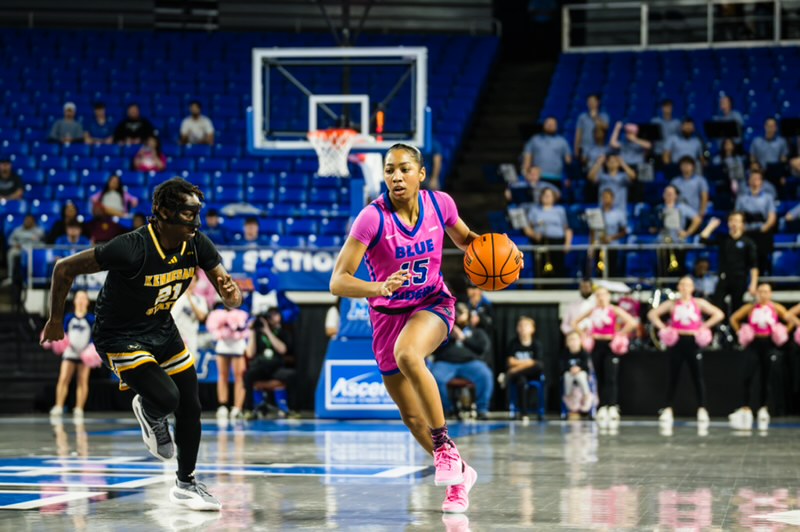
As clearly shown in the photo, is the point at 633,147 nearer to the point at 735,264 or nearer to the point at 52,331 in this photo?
the point at 735,264

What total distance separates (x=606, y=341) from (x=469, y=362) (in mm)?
1847

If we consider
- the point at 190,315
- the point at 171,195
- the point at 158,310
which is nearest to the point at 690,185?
the point at 190,315

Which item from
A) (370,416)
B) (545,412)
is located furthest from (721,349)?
(370,416)

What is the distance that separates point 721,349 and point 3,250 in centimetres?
1101

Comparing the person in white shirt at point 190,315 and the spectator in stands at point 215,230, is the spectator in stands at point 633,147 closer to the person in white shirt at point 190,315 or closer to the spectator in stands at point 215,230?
the spectator in stands at point 215,230

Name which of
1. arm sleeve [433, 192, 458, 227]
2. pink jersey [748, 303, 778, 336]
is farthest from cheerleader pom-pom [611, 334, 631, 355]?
arm sleeve [433, 192, 458, 227]

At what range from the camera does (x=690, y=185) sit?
1928cm

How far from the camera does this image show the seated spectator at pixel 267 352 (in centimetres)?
1667

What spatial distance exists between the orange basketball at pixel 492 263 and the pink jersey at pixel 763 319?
9.47m

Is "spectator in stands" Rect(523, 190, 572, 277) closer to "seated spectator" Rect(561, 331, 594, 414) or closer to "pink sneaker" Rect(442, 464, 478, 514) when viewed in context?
"seated spectator" Rect(561, 331, 594, 414)

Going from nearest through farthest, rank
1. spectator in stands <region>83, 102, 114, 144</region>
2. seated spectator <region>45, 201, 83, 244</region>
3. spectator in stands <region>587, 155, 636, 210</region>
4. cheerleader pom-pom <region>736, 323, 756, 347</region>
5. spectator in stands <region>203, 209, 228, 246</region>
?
cheerleader pom-pom <region>736, 323, 756, 347</region>, spectator in stands <region>203, 209, 228, 246</region>, seated spectator <region>45, 201, 83, 244</region>, spectator in stands <region>587, 155, 636, 210</region>, spectator in stands <region>83, 102, 114, 144</region>

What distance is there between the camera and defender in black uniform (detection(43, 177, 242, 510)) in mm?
6820

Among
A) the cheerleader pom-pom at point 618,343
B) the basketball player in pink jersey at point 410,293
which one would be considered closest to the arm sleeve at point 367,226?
the basketball player in pink jersey at point 410,293

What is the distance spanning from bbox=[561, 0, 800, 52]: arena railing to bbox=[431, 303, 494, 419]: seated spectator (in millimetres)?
10890
